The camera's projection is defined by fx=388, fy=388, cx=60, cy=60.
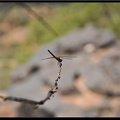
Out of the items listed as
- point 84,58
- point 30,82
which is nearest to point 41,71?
point 30,82

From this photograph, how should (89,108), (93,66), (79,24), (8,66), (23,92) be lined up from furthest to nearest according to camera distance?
(8,66)
(79,24)
(23,92)
(93,66)
(89,108)

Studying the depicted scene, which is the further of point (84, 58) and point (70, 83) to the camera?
point (84, 58)

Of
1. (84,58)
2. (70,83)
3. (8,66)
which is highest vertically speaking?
(8,66)

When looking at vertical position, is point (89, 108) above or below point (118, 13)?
below

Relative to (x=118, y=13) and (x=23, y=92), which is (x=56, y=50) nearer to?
(x=23, y=92)

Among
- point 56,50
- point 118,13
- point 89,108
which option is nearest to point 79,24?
point 118,13

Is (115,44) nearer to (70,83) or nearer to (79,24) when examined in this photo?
(70,83)

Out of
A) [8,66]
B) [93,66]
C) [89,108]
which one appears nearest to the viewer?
[89,108]
